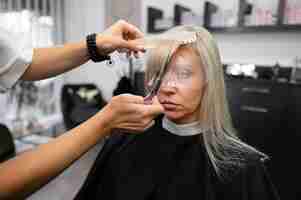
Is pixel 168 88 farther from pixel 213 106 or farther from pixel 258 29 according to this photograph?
pixel 258 29

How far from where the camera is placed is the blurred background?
194cm

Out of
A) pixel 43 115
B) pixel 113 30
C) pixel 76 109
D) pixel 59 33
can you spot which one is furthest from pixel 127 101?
pixel 59 33

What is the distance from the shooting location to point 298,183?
6.40 feet

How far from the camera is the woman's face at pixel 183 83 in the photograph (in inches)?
36.9

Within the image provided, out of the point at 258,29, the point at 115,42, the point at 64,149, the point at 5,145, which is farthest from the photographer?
the point at 258,29

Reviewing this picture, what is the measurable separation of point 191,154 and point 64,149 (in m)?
0.58

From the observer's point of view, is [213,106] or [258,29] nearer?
[213,106]

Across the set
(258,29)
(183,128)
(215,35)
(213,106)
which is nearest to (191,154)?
(183,128)

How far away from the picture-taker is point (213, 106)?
0.96 meters

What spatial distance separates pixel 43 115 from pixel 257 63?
2.77 metres

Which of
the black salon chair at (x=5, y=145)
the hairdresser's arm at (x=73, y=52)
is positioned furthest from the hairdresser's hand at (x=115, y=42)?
the black salon chair at (x=5, y=145)

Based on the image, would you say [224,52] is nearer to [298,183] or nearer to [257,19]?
[257,19]

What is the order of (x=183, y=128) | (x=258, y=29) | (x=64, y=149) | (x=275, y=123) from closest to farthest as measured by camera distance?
(x=64, y=149) → (x=183, y=128) → (x=275, y=123) → (x=258, y=29)

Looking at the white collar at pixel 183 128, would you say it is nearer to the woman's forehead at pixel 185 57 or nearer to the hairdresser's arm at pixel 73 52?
the woman's forehead at pixel 185 57
